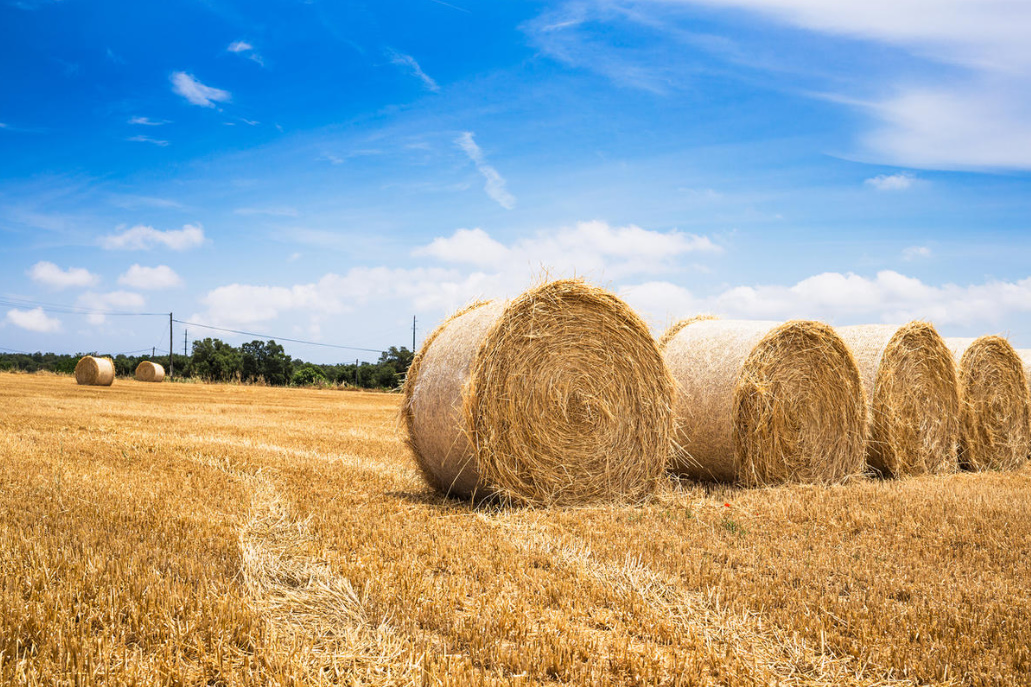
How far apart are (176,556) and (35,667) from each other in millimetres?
1424

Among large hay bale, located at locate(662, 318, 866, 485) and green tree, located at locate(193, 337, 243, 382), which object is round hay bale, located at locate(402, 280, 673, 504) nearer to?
large hay bale, located at locate(662, 318, 866, 485)

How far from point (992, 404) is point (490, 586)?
33.2 ft

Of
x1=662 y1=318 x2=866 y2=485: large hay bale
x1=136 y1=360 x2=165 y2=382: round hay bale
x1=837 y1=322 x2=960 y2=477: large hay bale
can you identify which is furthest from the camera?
x1=136 y1=360 x2=165 y2=382: round hay bale

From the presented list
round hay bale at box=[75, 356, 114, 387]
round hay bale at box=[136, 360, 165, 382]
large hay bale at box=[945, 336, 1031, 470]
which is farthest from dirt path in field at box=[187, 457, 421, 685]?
round hay bale at box=[136, 360, 165, 382]

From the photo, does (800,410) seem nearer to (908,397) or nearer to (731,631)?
(908,397)

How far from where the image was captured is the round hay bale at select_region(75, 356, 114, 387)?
91.7ft

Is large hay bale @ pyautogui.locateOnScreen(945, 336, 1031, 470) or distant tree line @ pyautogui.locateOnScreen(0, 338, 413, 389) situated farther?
distant tree line @ pyautogui.locateOnScreen(0, 338, 413, 389)

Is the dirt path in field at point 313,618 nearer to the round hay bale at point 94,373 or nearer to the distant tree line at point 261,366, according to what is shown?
the round hay bale at point 94,373

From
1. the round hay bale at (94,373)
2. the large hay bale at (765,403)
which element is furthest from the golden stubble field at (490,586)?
the round hay bale at (94,373)

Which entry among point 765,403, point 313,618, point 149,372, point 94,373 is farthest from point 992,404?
point 149,372

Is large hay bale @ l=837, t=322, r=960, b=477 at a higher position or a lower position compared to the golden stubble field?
higher

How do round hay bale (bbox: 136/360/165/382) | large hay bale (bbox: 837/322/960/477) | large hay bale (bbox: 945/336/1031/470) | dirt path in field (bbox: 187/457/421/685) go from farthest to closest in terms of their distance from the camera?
round hay bale (bbox: 136/360/165/382) < large hay bale (bbox: 945/336/1031/470) < large hay bale (bbox: 837/322/960/477) < dirt path in field (bbox: 187/457/421/685)

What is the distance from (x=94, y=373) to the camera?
27922mm

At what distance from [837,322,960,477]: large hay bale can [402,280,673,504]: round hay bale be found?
3.41 metres
